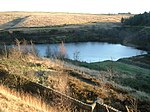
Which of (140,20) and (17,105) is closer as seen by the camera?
(17,105)

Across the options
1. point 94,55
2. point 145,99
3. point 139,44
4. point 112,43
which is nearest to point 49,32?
point 112,43

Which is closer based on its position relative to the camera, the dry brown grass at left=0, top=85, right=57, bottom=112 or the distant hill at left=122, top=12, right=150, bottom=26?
the dry brown grass at left=0, top=85, right=57, bottom=112

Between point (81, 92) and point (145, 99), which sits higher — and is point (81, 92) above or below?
above

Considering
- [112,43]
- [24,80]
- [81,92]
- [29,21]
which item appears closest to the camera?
[24,80]

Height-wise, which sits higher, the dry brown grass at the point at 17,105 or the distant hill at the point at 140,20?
the dry brown grass at the point at 17,105

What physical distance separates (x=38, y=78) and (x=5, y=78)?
197 centimetres

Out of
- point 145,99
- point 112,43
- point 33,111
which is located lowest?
point 112,43

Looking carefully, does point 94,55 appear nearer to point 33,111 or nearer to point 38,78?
point 38,78

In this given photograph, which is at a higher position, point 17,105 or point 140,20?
point 17,105

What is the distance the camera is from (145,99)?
19094mm

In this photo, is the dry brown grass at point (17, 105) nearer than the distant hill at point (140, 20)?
Yes

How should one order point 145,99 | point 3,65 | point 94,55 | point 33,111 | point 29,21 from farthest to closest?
point 29,21
point 94,55
point 145,99
point 3,65
point 33,111

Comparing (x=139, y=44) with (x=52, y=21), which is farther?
(x=52, y=21)

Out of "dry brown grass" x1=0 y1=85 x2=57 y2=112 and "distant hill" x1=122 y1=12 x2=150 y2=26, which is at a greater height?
"dry brown grass" x1=0 y1=85 x2=57 y2=112
